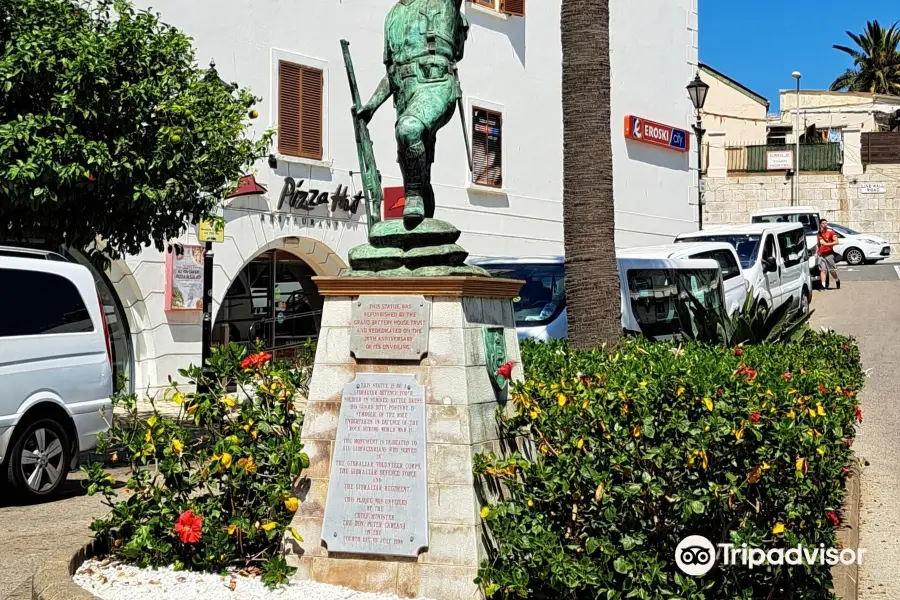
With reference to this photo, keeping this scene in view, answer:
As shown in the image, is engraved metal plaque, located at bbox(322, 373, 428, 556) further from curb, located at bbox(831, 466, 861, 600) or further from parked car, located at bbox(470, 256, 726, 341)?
parked car, located at bbox(470, 256, 726, 341)

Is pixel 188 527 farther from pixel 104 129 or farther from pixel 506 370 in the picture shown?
pixel 104 129

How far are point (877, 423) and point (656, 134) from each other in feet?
58.7

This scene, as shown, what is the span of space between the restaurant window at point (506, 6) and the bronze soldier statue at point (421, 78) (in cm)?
1749

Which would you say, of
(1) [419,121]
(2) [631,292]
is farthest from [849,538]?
(2) [631,292]

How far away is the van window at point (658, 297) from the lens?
47.5 feet

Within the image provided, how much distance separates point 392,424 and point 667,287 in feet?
31.5

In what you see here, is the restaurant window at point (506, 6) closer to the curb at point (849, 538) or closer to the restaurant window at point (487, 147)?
the restaurant window at point (487, 147)

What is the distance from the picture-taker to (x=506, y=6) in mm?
24719

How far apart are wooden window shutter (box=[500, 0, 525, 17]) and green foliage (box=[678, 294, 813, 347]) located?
46.9ft

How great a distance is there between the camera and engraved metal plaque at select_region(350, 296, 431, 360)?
6457 millimetres

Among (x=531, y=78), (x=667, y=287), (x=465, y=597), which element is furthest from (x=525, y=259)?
(x=531, y=78)

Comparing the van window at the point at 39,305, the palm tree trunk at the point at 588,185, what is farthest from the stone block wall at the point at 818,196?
the van window at the point at 39,305

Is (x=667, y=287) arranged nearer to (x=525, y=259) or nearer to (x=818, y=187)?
(x=525, y=259)

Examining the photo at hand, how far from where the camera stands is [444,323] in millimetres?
6438
